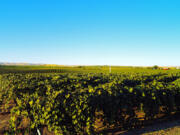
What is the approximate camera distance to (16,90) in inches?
249

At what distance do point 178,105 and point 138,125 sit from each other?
7.52ft

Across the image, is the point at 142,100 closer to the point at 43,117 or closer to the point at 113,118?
the point at 113,118

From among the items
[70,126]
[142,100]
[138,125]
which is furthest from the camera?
[138,125]

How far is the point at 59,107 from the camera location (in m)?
3.40

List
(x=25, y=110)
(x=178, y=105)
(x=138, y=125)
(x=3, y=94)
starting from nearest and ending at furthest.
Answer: (x=25, y=110) < (x=138, y=125) < (x=178, y=105) < (x=3, y=94)

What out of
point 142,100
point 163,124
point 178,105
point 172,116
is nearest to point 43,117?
point 142,100

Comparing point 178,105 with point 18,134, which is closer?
point 18,134

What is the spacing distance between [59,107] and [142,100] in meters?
3.22

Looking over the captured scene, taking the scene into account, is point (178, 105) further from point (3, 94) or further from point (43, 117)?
point (3, 94)

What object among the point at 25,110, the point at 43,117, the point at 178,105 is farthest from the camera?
the point at 178,105

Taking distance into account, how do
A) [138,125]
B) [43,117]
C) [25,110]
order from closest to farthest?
[43,117] → [25,110] → [138,125]

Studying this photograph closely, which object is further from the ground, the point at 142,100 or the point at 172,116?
the point at 142,100

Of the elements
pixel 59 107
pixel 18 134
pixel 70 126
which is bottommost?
pixel 18 134

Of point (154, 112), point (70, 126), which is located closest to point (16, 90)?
point (70, 126)
